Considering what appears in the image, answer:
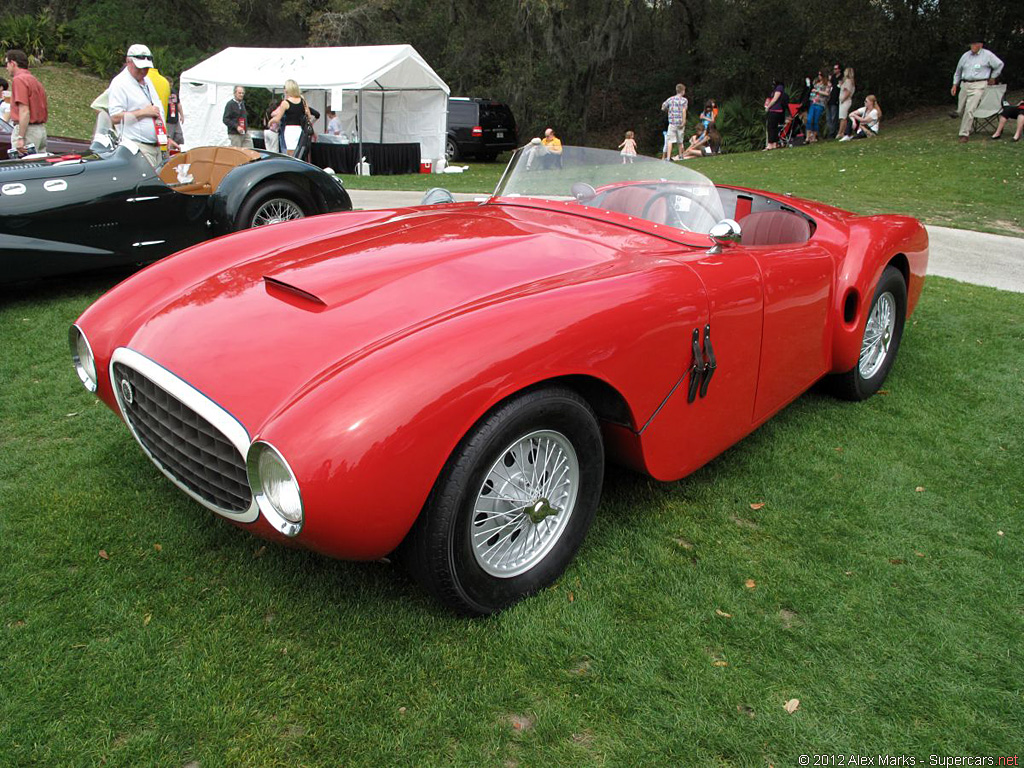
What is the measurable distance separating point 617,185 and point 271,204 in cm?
371

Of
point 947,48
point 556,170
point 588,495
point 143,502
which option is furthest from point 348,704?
point 947,48

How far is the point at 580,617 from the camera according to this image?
243 centimetres

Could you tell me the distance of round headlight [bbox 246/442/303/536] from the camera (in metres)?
1.92

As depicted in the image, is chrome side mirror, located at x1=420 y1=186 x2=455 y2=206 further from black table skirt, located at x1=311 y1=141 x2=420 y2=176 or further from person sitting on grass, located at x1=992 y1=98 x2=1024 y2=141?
person sitting on grass, located at x1=992 y1=98 x2=1024 y2=141

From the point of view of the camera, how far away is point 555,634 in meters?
2.35

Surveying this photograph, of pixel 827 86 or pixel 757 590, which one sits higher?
pixel 827 86

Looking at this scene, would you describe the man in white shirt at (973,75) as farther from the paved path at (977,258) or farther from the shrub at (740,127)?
the paved path at (977,258)

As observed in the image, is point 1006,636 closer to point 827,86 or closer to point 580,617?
point 580,617

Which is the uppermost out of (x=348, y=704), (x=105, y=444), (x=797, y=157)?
(x=797, y=157)

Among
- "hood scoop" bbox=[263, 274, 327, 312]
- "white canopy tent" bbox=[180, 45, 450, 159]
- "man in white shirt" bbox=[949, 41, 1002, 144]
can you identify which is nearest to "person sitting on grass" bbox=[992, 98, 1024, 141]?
"man in white shirt" bbox=[949, 41, 1002, 144]

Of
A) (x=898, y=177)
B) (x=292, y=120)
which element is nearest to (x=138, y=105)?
(x=292, y=120)

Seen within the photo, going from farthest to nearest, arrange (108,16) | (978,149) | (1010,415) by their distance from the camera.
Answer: (108,16), (978,149), (1010,415)

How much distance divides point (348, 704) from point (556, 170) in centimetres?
267

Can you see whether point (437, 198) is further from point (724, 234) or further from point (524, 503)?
point (524, 503)
